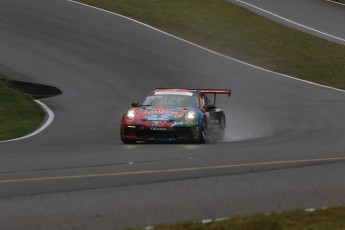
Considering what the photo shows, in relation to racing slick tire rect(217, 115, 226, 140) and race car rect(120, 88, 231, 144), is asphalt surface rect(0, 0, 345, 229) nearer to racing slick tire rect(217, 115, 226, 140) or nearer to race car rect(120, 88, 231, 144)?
racing slick tire rect(217, 115, 226, 140)

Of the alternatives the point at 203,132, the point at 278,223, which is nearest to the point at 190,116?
the point at 203,132

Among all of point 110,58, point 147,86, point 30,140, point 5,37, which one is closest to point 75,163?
point 30,140

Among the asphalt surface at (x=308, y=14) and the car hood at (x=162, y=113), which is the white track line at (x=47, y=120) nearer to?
the car hood at (x=162, y=113)


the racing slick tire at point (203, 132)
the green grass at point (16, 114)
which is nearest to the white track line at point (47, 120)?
the green grass at point (16, 114)

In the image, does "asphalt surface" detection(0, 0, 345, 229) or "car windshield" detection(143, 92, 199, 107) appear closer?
"asphalt surface" detection(0, 0, 345, 229)

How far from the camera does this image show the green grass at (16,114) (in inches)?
805

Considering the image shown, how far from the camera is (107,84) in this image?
94.4ft

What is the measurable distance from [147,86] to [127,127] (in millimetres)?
10932

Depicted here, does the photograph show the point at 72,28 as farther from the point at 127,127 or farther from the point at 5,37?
the point at 127,127

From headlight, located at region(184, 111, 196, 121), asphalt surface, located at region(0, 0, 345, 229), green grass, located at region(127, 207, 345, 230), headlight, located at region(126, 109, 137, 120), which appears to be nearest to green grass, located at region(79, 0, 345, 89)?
asphalt surface, located at region(0, 0, 345, 229)

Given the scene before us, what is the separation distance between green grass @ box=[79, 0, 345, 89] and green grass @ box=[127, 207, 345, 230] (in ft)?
70.5

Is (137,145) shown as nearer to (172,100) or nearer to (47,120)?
(172,100)

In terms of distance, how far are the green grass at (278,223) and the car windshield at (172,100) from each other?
1100 centimetres

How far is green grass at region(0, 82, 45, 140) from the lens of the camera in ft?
67.1
